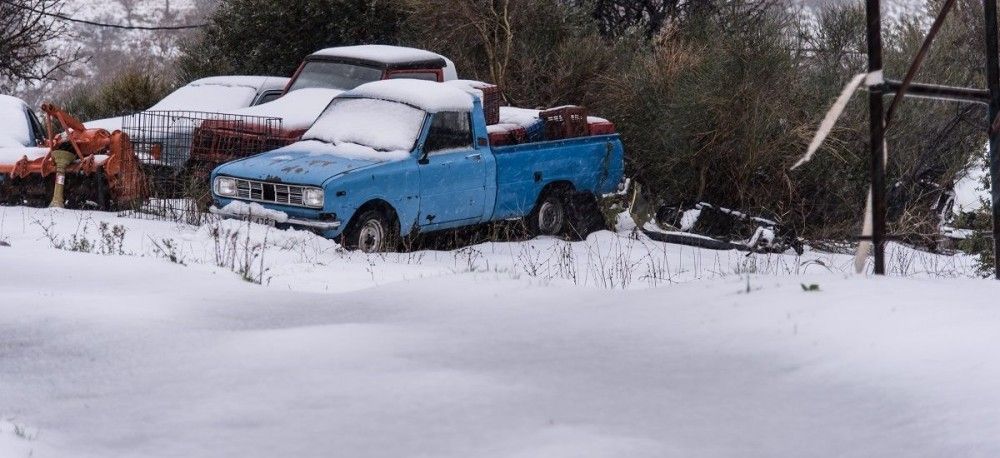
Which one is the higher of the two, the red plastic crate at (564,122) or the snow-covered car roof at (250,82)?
the snow-covered car roof at (250,82)

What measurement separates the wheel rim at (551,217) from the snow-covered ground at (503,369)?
6.39 metres

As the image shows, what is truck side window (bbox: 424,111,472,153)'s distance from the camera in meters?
12.3

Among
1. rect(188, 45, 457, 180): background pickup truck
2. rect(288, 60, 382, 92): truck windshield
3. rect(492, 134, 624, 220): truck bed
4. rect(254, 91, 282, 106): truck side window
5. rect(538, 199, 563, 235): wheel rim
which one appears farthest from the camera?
rect(254, 91, 282, 106): truck side window

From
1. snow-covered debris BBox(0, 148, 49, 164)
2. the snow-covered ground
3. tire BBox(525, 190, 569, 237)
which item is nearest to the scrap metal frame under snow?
the snow-covered ground

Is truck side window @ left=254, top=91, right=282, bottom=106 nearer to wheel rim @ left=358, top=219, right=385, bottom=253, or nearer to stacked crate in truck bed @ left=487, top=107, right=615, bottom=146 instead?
stacked crate in truck bed @ left=487, top=107, right=615, bottom=146

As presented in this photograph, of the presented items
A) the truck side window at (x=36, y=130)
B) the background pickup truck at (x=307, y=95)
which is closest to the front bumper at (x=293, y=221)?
the background pickup truck at (x=307, y=95)

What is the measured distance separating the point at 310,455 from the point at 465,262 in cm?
730

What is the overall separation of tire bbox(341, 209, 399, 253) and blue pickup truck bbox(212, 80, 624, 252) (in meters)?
0.01

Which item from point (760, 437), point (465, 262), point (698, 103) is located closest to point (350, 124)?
point (465, 262)

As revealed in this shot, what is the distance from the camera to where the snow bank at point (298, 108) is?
1448cm

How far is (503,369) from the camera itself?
495 cm

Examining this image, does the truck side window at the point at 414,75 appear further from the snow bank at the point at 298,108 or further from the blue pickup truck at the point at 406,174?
the blue pickup truck at the point at 406,174

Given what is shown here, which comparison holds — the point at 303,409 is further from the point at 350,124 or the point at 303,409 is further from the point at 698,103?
the point at 698,103

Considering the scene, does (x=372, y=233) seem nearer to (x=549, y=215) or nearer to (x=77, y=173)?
(x=549, y=215)
